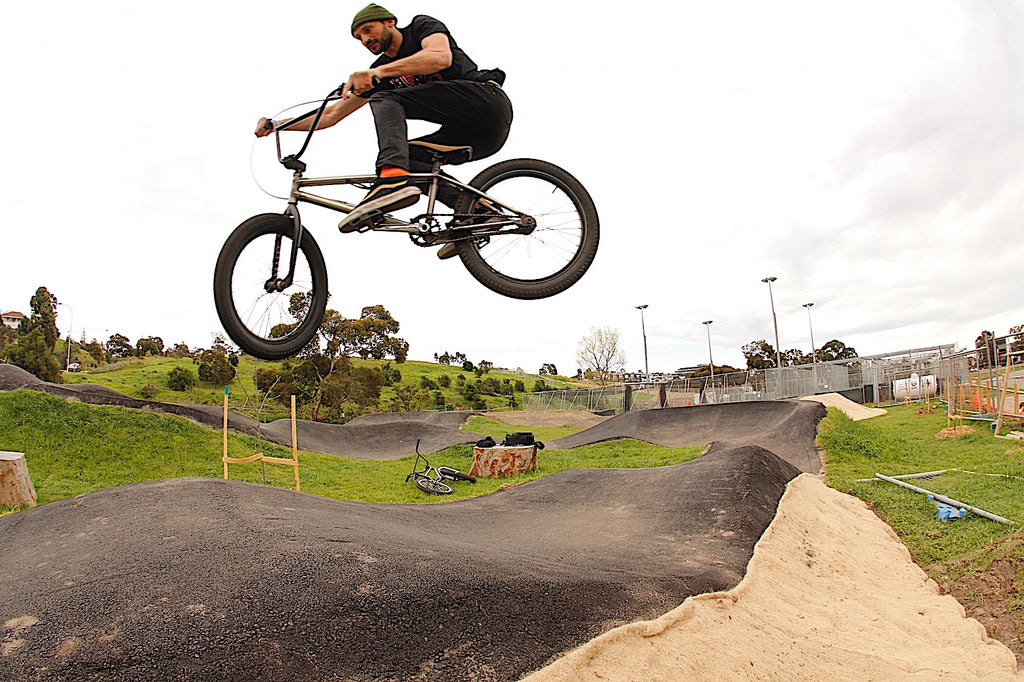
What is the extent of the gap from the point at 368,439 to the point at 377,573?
26653mm

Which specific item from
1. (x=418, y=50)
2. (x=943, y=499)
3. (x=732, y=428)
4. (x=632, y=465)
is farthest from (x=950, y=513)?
(x=732, y=428)

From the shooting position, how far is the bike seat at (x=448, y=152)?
11.7 feet

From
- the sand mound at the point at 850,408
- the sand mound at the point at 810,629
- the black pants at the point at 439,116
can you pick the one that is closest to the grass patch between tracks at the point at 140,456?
the sand mound at the point at 810,629

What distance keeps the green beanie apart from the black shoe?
0.79 meters

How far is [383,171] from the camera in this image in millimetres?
3342

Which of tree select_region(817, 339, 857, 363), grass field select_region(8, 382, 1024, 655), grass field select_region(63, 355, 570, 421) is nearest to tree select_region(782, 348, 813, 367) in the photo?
tree select_region(817, 339, 857, 363)

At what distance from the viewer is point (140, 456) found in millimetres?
17703

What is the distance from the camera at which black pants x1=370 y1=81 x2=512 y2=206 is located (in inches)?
131

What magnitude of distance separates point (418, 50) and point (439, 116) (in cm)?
36

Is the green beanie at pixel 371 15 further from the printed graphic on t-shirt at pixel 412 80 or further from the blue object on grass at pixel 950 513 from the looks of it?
the blue object on grass at pixel 950 513

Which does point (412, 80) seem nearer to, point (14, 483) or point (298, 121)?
point (298, 121)

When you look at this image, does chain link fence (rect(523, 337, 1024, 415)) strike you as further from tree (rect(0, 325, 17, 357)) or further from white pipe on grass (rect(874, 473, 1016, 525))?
tree (rect(0, 325, 17, 357))

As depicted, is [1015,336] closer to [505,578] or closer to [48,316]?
[505,578]

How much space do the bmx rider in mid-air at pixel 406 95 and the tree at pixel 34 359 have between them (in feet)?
122
